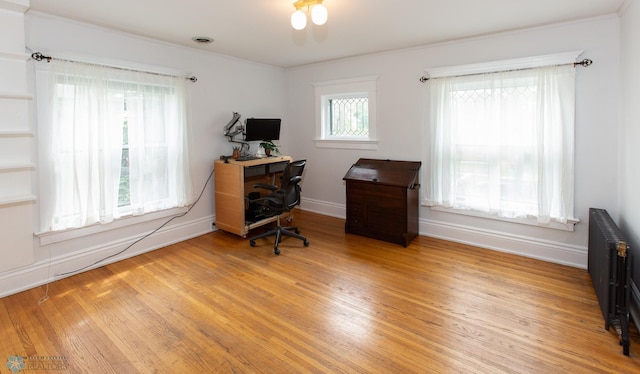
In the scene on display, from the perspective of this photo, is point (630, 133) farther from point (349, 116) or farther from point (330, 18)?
point (349, 116)

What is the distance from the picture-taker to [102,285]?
9.71 ft

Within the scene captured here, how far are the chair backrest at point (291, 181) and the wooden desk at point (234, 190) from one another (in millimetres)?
614

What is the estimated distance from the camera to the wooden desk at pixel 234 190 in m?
4.06

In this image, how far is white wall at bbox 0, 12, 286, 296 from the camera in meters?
2.93

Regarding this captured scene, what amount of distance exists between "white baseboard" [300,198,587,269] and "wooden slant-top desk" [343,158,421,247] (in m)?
0.29

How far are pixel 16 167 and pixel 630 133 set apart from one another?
4.92m

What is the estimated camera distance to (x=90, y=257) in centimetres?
332

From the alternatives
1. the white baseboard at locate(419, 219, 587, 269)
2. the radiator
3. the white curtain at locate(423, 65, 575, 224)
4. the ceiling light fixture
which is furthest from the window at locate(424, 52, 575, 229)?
the ceiling light fixture

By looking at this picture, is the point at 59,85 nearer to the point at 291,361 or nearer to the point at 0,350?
the point at 0,350

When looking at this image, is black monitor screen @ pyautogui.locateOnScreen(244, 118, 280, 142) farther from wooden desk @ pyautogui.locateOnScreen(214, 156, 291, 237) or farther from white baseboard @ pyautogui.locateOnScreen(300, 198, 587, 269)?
white baseboard @ pyautogui.locateOnScreen(300, 198, 587, 269)

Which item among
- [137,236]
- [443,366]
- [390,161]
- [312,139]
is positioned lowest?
[443,366]

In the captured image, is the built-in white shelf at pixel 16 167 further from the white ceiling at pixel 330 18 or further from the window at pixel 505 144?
the window at pixel 505 144

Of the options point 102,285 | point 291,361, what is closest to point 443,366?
point 291,361

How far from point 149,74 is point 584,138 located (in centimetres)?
445
